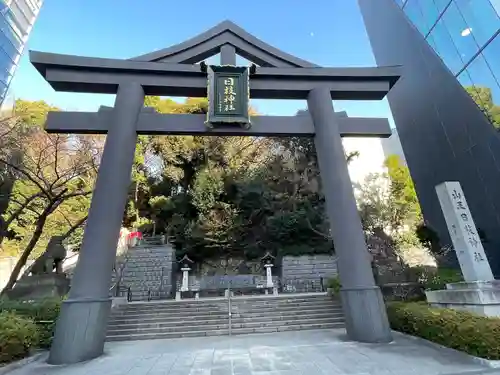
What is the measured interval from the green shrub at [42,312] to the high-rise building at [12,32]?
56.0ft

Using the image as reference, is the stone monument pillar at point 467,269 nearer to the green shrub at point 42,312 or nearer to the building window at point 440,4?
the building window at point 440,4

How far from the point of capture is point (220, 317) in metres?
10.8

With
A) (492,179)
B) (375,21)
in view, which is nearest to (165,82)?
(492,179)

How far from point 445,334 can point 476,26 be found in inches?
422

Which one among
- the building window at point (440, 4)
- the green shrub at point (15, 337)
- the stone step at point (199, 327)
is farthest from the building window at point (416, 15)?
the green shrub at point (15, 337)

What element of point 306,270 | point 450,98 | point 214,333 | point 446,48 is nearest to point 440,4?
point 446,48

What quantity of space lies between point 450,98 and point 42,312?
16.7 metres

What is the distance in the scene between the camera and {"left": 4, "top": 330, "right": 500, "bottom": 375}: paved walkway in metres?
4.86

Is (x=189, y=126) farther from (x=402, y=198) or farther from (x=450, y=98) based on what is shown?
(x=402, y=198)

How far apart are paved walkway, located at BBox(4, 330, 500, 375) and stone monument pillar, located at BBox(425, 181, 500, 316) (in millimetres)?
1542

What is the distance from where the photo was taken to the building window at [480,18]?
9.79 metres

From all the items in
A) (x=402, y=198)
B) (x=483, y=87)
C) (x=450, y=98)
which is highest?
(x=450, y=98)

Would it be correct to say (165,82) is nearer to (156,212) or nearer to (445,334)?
(445,334)

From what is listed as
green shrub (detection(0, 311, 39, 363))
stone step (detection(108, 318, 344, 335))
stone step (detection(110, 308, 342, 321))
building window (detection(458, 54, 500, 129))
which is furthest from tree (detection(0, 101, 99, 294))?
building window (detection(458, 54, 500, 129))
